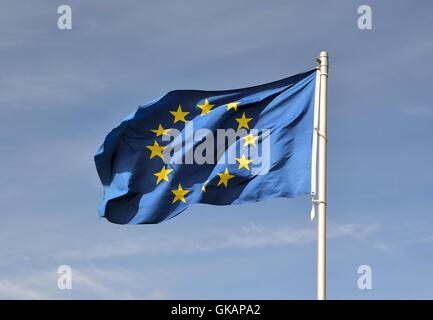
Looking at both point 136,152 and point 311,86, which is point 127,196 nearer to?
point 136,152

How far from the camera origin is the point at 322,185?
82.2 ft

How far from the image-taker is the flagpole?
79.6ft

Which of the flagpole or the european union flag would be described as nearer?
the flagpole

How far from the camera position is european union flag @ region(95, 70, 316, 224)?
2636cm

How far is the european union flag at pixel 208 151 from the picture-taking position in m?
26.4

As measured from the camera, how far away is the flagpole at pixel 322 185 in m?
24.3

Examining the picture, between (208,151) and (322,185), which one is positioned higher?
(208,151)

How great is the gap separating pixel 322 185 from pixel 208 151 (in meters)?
3.91

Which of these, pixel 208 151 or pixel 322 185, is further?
pixel 208 151

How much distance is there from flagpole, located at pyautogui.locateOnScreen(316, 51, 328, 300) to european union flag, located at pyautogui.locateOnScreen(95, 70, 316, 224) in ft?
1.88

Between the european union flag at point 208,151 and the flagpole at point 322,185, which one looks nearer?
the flagpole at point 322,185

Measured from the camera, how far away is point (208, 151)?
27406 millimetres

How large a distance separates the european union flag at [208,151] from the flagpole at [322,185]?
0.57 m
